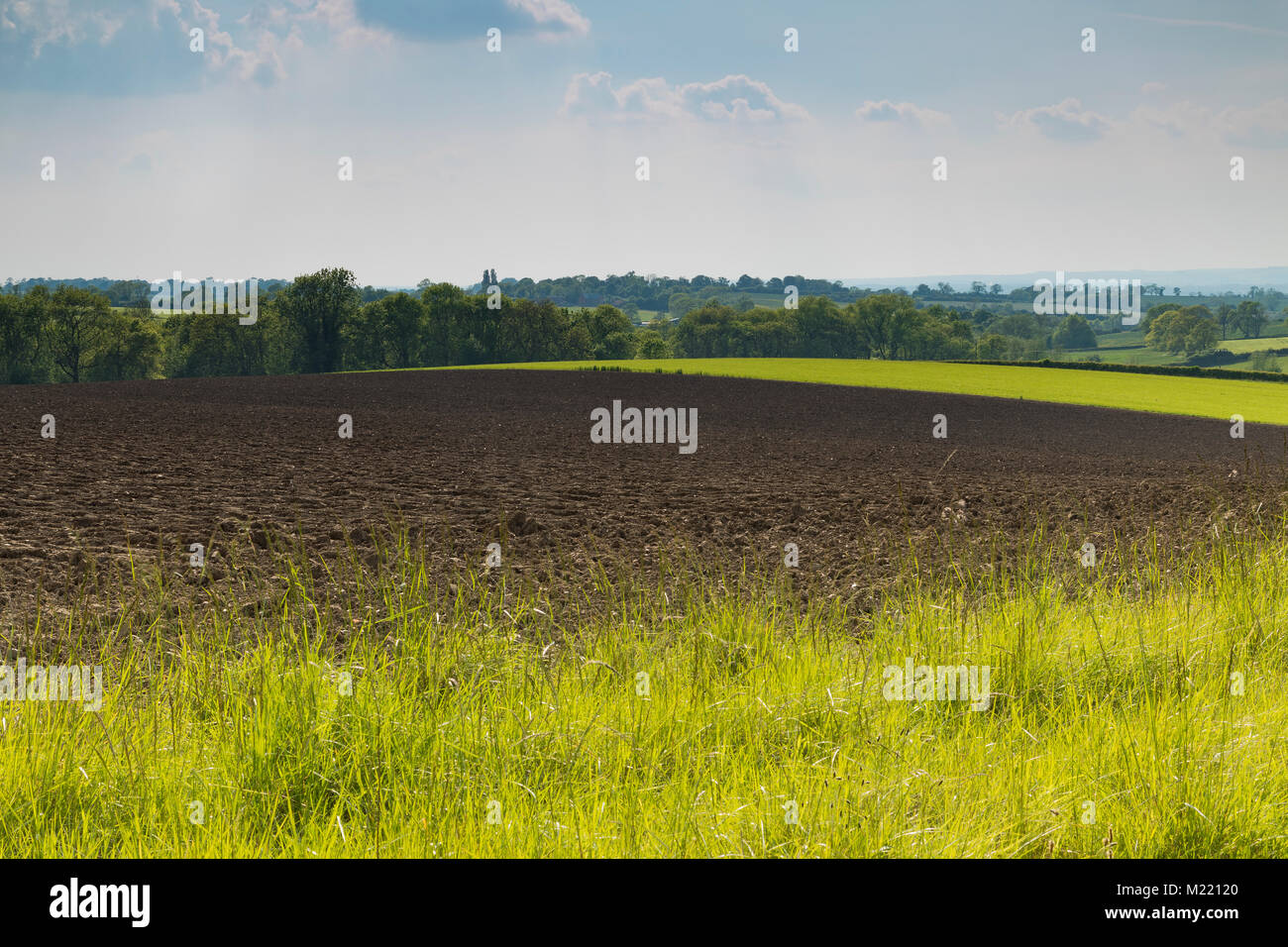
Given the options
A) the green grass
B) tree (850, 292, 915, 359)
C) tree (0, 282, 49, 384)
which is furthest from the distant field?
tree (0, 282, 49, 384)

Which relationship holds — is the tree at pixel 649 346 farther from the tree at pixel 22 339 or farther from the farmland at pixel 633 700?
the farmland at pixel 633 700

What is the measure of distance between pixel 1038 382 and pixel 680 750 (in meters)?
60.1

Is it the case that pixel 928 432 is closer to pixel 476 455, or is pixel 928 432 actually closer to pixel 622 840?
pixel 476 455

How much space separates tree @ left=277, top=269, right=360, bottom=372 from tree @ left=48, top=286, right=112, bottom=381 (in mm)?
17521

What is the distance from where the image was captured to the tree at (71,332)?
3494 inches

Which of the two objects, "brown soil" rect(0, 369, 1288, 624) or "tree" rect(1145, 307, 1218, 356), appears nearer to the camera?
"brown soil" rect(0, 369, 1288, 624)

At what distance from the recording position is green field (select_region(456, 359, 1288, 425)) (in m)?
48.0

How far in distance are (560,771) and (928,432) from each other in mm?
28339

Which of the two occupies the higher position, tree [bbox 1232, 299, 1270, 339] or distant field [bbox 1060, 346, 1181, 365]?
tree [bbox 1232, 299, 1270, 339]

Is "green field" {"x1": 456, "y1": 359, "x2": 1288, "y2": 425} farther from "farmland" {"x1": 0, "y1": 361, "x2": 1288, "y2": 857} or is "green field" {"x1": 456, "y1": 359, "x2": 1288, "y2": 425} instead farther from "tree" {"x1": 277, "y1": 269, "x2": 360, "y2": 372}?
"farmland" {"x1": 0, "y1": 361, "x2": 1288, "y2": 857}

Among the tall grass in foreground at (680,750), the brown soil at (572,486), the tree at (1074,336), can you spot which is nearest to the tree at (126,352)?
the brown soil at (572,486)

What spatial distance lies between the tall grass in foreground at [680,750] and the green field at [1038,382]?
140ft
